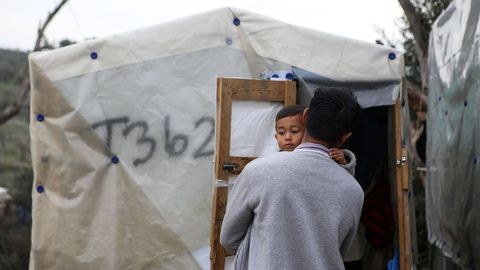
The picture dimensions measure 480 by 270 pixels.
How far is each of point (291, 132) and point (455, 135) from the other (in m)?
2.50

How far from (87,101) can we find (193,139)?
0.89 m

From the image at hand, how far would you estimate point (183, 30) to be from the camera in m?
5.27

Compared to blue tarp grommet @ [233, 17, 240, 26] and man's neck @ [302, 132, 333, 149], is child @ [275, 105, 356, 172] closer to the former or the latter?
man's neck @ [302, 132, 333, 149]

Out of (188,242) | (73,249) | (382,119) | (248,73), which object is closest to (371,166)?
(382,119)

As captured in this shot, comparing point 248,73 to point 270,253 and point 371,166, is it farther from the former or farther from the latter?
point 270,253

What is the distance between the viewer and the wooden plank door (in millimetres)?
4199

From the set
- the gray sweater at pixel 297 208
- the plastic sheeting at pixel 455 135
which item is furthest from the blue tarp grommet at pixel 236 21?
the gray sweater at pixel 297 208

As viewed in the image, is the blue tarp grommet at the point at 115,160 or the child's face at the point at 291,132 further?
the blue tarp grommet at the point at 115,160

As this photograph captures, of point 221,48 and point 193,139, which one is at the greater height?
point 221,48

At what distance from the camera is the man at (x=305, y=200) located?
2463mm

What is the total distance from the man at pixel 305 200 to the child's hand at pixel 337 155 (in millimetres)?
85

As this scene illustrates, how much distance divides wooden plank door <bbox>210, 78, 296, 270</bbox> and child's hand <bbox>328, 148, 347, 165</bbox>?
1531 millimetres

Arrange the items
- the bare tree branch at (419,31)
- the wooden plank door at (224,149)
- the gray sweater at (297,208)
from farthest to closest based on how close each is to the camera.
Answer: the bare tree branch at (419,31), the wooden plank door at (224,149), the gray sweater at (297,208)

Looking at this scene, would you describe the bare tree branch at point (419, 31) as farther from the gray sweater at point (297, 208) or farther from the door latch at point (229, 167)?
the gray sweater at point (297, 208)
